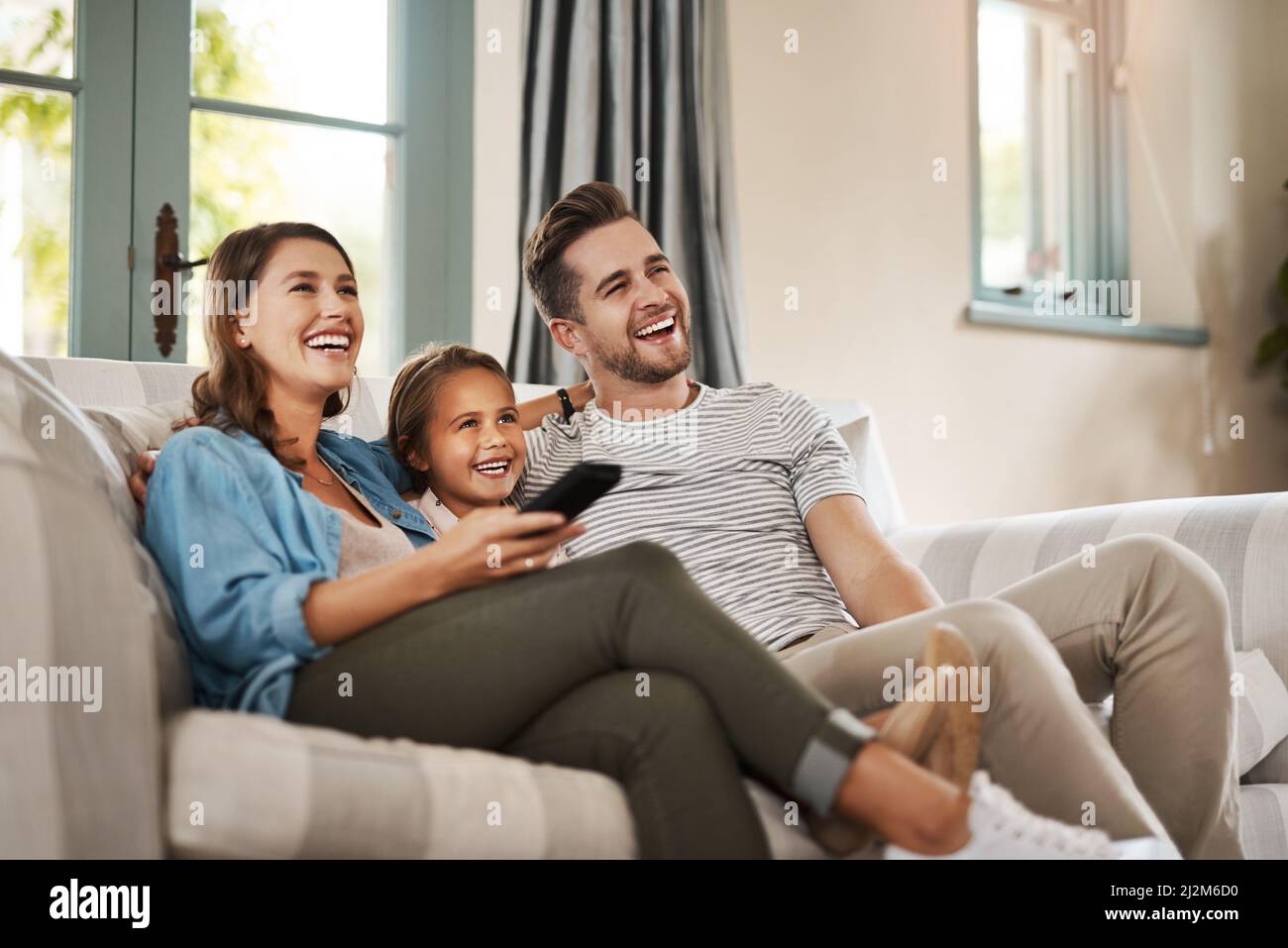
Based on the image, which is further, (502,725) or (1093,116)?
(1093,116)

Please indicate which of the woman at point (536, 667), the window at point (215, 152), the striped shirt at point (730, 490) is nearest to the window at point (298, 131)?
the window at point (215, 152)

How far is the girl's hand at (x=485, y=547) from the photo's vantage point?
3.68ft

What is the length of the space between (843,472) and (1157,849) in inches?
27.7

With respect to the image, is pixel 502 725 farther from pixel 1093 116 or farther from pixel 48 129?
pixel 1093 116

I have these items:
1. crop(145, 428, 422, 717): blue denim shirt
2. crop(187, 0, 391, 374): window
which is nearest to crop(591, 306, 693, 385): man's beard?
crop(145, 428, 422, 717): blue denim shirt

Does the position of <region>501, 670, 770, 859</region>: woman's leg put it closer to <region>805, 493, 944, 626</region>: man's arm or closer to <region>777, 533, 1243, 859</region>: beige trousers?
<region>777, 533, 1243, 859</region>: beige trousers

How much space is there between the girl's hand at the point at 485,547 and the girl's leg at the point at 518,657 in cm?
2

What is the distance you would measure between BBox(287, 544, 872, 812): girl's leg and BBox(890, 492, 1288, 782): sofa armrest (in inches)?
35.1

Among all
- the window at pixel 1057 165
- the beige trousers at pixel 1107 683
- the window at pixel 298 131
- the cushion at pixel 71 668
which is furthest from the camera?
the window at pixel 1057 165

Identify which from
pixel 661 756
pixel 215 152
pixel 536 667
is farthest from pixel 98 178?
pixel 661 756

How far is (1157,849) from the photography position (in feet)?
3.61

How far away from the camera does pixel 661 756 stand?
3.51 feet

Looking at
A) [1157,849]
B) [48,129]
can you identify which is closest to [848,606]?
[1157,849]

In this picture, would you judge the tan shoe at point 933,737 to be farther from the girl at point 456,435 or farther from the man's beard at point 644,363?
the man's beard at point 644,363
